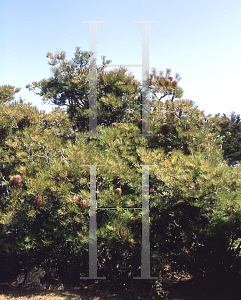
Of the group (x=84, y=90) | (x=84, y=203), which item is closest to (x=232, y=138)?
(x=84, y=90)

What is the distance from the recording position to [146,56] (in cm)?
444

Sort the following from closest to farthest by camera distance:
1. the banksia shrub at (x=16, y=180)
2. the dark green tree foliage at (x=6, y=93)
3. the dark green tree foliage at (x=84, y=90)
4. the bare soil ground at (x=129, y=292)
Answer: the bare soil ground at (x=129, y=292)
the banksia shrub at (x=16, y=180)
the dark green tree foliage at (x=84, y=90)
the dark green tree foliage at (x=6, y=93)

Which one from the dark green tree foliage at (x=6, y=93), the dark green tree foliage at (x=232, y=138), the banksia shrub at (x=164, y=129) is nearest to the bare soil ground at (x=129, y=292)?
the banksia shrub at (x=164, y=129)

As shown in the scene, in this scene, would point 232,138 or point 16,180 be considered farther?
point 232,138

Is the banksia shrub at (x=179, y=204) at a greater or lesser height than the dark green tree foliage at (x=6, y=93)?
lesser

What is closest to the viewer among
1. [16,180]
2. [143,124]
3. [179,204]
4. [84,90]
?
[179,204]

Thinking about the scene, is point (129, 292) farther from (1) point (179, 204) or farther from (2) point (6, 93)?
(2) point (6, 93)

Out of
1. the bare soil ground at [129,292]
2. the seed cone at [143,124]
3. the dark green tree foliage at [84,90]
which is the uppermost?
the dark green tree foliage at [84,90]

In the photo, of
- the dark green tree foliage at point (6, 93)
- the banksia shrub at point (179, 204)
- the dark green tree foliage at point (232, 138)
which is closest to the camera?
the banksia shrub at point (179, 204)

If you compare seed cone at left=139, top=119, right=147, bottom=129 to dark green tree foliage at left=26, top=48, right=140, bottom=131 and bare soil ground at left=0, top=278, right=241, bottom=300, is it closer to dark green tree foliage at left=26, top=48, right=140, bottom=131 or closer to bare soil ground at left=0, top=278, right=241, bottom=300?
dark green tree foliage at left=26, top=48, right=140, bottom=131

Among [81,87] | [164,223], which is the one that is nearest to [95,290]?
[164,223]

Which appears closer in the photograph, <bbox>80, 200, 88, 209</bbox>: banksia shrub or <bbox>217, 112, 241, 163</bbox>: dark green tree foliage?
<bbox>80, 200, 88, 209</bbox>: banksia shrub

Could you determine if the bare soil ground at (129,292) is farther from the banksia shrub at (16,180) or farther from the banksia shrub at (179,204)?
the banksia shrub at (16,180)

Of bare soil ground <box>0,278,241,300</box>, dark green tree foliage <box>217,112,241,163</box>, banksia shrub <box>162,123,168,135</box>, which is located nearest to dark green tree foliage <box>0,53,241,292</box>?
banksia shrub <box>162,123,168,135</box>
